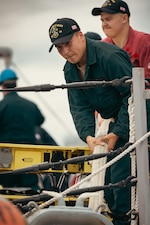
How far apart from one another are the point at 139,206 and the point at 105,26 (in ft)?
7.81

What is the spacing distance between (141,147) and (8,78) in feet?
16.5

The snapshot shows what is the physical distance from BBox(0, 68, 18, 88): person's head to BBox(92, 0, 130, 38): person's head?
2.86 meters

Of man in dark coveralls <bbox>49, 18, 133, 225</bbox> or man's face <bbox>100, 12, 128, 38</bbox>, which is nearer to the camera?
man in dark coveralls <bbox>49, 18, 133, 225</bbox>

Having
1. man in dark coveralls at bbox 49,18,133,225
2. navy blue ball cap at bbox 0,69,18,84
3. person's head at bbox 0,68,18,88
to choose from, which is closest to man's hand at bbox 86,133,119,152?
man in dark coveralls at bbox 49,18,133,225

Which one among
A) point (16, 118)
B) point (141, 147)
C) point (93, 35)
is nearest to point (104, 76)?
point (141, 147)

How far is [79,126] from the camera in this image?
8125mm

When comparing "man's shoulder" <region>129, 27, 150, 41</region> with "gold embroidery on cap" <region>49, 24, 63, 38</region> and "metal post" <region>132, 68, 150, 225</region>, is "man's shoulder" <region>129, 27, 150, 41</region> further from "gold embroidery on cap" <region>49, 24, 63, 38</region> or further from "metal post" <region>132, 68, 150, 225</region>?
"metal post" <region>132, 68, 150, 225</region>

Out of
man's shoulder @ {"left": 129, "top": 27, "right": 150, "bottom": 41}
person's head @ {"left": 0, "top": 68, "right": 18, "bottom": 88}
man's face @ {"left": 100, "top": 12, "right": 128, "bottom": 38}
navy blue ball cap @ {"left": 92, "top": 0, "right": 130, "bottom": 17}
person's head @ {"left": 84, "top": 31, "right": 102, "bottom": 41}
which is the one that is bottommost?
person's head @ {"left": 0, "top": 68, "right": 18, "bottom": 88}

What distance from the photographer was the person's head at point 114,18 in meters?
8.84

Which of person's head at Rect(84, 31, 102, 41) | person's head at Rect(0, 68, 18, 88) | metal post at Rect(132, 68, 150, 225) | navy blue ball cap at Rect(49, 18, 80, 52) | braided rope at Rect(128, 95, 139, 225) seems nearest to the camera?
metal post at Rect(132, 68, 150, 225)

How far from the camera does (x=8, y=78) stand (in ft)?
38.4

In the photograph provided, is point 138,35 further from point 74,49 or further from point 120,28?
point 74,49

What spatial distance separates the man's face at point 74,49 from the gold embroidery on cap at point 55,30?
0.25 ft

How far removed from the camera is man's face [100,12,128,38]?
29.0 feet
